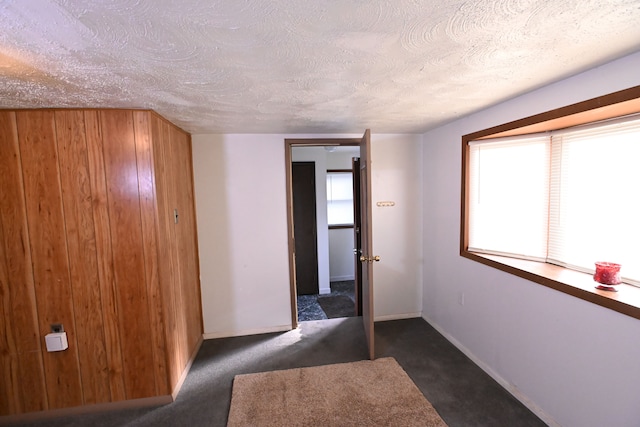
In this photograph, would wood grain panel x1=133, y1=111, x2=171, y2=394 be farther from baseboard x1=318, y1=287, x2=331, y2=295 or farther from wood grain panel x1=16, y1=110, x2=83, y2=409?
baseboard x1=318, y1=287, x2=331, y2=295

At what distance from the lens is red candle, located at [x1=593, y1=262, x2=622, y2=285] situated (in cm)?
160

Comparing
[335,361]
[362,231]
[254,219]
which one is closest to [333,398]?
[335,361]

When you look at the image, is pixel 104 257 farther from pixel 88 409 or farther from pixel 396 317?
pixel 396 317

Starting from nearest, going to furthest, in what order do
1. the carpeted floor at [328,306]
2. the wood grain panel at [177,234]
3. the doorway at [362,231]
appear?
the wood grain panel at [177,234]
the doorway at [362,231]
the carpeted floor at [328,306]

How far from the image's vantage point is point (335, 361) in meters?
2.57

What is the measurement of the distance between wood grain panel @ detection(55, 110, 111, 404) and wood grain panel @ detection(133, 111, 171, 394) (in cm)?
34

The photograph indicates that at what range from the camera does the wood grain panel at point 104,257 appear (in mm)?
1962

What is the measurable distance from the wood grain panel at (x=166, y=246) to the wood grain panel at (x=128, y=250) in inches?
4.8

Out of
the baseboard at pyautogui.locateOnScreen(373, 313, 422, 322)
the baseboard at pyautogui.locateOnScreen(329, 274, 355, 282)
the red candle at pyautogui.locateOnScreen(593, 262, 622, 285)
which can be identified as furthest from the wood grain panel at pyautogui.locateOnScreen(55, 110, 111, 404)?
the baseboard at pyautogui.locateOnScreen(329, 274, 355, 282)

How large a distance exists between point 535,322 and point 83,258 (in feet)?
10.3

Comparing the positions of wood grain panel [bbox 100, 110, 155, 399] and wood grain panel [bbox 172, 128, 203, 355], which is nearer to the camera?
wood grain panel [bbox 100, 110, 155, 399]

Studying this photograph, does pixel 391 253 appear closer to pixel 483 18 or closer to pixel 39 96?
pixel 483 18

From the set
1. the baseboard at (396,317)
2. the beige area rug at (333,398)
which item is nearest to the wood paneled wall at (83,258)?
the beige area rug at (333,398)

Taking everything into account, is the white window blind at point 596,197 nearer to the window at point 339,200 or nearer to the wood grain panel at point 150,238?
the wood grain panel at point 150,238
